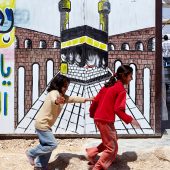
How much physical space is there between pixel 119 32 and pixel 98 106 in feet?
6.08

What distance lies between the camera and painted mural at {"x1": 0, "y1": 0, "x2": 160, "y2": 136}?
23.2 ft

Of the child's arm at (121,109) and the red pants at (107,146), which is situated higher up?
the child's arm at (121,109)

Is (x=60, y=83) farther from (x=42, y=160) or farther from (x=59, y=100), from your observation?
(x=42, y=160)

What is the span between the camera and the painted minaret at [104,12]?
23.1 ft

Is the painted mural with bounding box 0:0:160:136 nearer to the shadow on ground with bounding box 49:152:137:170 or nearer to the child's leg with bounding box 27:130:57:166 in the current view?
the shadow on ground with bounding box 49:152:137:170

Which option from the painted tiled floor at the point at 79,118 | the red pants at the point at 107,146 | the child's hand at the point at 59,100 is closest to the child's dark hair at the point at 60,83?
the child's hand at the point at 59,100

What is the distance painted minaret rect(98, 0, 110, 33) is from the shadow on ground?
6.72 feet

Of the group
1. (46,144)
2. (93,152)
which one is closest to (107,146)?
(93,152)

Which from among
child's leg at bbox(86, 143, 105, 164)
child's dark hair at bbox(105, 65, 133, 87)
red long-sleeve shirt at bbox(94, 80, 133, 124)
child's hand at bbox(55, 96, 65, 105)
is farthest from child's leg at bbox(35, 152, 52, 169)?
child's dark hair at bbox(105, 65, 133, 87)

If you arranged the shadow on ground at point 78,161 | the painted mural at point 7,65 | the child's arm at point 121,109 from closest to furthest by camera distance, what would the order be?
the child's arm at point 121,109 → the shadow on ground at point 78,161 → the painted mural at point 7,65

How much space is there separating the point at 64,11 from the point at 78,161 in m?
2.39

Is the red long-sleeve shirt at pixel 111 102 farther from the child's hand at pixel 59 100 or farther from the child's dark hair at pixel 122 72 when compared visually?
the child's hand at pixel 59 100

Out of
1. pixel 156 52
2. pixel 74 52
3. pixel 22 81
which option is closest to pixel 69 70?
pixel 74 52

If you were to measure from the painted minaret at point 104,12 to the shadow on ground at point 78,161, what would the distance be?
205cm
